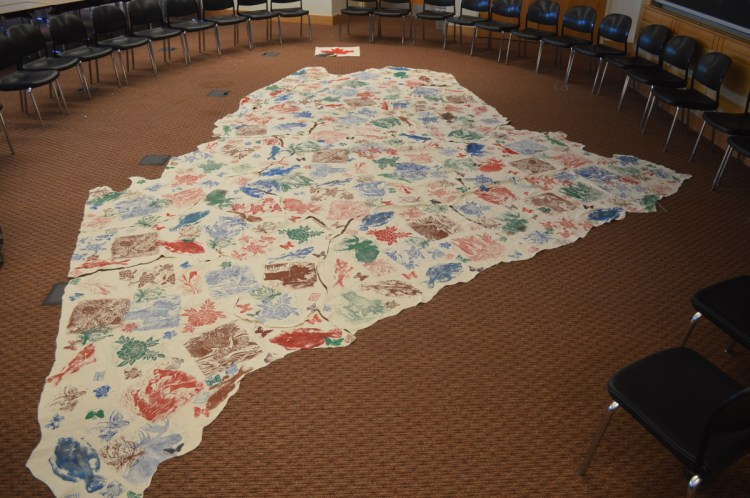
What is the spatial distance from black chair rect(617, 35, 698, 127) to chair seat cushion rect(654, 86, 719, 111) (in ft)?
0.55

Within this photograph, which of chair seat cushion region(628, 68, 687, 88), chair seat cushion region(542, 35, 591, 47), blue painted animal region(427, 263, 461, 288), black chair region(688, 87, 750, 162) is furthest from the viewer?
chair seat cushion region(542, 35, 591, 47)

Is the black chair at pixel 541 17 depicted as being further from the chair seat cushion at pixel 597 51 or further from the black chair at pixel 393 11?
Answer: the black chair at pixel 393 11

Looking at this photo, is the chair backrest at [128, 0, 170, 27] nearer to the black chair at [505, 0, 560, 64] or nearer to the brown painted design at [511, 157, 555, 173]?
the black chair at [505, 0, 560, 64]

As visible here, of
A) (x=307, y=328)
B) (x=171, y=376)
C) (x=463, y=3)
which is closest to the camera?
(x=171, y=376)

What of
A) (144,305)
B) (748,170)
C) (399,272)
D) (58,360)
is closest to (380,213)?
(399,272)

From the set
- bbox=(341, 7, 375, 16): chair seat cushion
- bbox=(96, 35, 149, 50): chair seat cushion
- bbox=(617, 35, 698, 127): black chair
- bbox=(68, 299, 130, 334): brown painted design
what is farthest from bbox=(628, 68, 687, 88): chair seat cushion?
bbox=(96, 35, 149, 50): chair seat cushion

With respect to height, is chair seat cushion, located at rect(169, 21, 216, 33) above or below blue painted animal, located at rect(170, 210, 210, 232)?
above

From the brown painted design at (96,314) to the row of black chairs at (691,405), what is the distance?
242 centimetres

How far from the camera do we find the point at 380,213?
13.6ft

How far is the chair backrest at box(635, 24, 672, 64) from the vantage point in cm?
605

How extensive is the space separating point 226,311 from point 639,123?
4689 mm

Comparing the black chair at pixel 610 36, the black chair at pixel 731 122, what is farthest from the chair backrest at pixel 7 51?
the black chair at pixel 731 122

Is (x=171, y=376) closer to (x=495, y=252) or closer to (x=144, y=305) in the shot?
(x=144, y=305)

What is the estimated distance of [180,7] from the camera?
7.48 m
